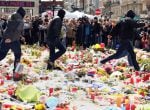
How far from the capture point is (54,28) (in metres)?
15.7

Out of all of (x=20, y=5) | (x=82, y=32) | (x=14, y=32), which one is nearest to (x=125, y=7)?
(x=20, y=5)

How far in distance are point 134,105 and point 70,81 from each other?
407cm

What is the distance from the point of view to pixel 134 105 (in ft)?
33.5

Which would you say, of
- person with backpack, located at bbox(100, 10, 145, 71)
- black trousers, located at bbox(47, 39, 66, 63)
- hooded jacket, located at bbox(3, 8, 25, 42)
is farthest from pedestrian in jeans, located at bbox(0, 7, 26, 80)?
person with backpack, located at bbox(100, 10, 145, 71)

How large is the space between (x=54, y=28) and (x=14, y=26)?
1.96 metres

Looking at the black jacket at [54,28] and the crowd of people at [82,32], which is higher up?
the black jacket at [54,28]

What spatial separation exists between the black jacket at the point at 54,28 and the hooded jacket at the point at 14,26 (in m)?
1.61

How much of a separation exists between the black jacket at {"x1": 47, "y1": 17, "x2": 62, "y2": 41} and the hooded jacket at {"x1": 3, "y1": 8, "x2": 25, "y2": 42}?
1.61 meters

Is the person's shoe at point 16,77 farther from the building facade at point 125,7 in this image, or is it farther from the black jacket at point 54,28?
the building facade at point 125,7

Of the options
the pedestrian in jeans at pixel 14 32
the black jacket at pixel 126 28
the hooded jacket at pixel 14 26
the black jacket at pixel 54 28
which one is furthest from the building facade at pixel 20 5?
the hooded jacket at pixel 14 26

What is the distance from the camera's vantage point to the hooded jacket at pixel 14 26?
45.8ft

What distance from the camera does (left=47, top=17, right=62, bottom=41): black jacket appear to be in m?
15.6

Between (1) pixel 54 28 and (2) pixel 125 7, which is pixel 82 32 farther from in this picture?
(2) pixel 125 7

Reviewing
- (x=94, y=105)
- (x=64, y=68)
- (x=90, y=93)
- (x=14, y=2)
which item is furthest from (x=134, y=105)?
(x=14, y=2)
